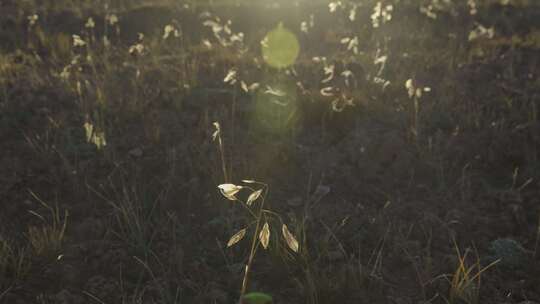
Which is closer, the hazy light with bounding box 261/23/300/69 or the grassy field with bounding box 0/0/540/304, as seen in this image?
the grassy field with bounding box 0/0/540/304

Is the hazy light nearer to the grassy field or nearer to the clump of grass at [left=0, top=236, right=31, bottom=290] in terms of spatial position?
the grassy field

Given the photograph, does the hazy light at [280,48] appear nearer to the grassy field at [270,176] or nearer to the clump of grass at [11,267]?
the grassy field at [270,176]

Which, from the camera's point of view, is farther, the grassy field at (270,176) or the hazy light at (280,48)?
the hazy light at (280,48)

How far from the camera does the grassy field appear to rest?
8.19 ft

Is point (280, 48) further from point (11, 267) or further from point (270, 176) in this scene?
point (11, 267)

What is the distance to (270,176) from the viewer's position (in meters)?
3.44

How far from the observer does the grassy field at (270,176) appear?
250cm

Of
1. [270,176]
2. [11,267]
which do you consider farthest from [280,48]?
[11,267]

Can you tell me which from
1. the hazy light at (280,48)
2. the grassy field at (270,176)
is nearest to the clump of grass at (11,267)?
the grassy field at (270,176)

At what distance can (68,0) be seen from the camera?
311 inches

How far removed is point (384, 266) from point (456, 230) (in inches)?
22.1

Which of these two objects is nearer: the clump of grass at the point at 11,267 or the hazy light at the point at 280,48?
the clump of grass at the point at 11,267

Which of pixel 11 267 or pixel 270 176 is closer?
pixel 11 267

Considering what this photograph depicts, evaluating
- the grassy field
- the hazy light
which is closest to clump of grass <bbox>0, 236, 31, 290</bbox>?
the grassy field
